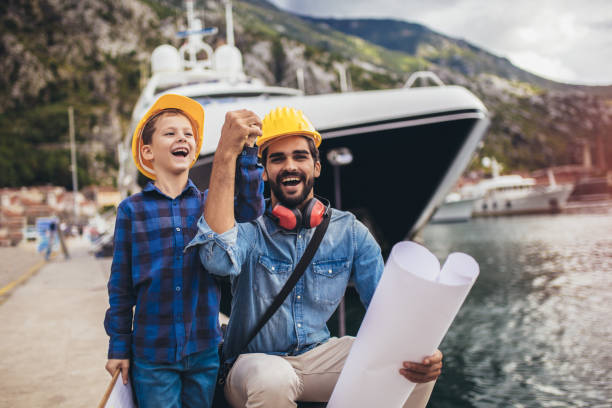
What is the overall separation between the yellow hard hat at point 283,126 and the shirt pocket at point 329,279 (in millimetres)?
513

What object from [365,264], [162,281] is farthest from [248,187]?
[365,264]

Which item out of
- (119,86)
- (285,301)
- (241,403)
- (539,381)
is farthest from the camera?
(119,86)

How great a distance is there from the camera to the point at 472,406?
4.65m

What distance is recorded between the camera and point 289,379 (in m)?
1.55

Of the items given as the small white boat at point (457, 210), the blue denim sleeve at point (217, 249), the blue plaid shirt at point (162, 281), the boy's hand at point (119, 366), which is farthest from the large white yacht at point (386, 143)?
the small white boat at point (457, 210)

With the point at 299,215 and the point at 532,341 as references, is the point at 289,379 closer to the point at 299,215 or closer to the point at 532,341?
the point at 299,215

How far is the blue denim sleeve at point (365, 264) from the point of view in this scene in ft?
6.02

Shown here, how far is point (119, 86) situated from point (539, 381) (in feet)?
329

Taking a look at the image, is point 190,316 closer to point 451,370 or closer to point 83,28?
point 451,370

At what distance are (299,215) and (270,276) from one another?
26 centimetres

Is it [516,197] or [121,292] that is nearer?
[121,292]

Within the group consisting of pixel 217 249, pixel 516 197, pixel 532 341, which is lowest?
pixel 516 197

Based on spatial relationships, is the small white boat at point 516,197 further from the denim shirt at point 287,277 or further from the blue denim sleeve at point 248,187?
the blue denim sleeve at point 248,187

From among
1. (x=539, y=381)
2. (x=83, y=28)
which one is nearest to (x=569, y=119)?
(x=83, y=28)
